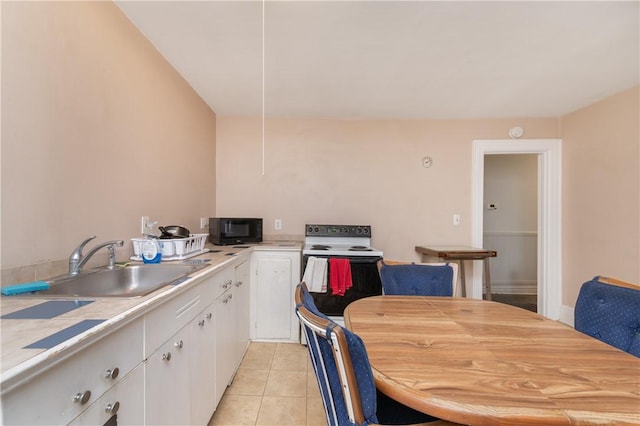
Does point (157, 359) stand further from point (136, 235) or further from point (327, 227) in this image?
point (327, 227)

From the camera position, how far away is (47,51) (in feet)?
3.63

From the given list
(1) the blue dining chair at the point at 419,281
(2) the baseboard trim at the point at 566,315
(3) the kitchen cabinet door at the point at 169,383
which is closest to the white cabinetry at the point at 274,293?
(1) the blue dining chair at the point at 419,281

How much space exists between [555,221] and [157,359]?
387 cm

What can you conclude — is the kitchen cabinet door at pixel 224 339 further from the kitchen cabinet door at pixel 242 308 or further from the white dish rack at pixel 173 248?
the white dish rack at pixel 173 248

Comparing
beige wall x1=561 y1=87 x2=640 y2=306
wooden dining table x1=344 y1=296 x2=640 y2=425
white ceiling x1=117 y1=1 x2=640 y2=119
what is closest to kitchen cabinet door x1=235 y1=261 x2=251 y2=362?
wooden dining table x1=344 y1=296 x2=640 y2=425

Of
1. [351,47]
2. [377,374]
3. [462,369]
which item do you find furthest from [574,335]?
[351,47]

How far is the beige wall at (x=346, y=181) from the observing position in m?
3.14

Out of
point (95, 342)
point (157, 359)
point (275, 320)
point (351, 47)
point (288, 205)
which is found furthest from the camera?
point (288, 205)

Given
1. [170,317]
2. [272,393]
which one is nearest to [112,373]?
[170,317]

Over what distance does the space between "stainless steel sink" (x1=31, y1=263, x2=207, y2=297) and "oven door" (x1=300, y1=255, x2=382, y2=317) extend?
1251 millimetres

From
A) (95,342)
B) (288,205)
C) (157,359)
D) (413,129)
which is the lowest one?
(157,359)

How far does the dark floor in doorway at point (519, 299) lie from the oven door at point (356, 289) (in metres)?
2.44

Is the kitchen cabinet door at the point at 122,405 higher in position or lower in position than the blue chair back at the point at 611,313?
lower

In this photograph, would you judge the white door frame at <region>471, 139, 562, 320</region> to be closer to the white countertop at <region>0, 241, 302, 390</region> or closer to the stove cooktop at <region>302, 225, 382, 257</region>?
the stove cooktop at <region>302, 225, 382, 257</region>
